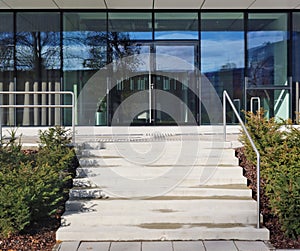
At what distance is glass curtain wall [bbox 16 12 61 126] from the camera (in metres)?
11.7

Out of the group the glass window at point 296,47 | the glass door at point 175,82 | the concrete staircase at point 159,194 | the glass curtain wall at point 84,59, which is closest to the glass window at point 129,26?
the glass curtain wall at point 84,59

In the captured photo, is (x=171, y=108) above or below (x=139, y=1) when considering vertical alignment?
below

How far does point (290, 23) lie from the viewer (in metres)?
11.8

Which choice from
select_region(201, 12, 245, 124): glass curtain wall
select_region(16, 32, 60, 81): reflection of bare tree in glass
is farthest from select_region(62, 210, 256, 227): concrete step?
select_region(16, 32, 60, 81): reflection of bare tree in glass

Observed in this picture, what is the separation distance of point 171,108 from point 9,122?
179 inches

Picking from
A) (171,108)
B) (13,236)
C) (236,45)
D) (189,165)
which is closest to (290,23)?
(236,45)

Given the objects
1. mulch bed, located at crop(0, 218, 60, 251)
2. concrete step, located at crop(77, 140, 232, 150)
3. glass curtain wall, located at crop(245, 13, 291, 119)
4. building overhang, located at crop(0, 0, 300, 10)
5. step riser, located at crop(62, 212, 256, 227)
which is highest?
building overhang, located at crop(0, 0, 300, 10)

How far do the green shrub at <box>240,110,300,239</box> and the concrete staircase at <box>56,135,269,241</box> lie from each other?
0.30 m

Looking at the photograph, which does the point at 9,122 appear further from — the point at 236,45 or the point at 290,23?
the point at 290,23

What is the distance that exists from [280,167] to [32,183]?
339 centimetres

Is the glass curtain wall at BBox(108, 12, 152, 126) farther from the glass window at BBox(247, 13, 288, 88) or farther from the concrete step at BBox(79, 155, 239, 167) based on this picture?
the concrete step at BBox(79, 155, 239, 167)

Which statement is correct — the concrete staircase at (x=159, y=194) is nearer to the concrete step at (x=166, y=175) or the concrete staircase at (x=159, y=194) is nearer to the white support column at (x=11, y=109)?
the concrete step at (x=166, y=175)

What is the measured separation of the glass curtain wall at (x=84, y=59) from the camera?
11750 mm

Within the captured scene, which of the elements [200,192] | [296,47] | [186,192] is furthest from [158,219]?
[296,47]
